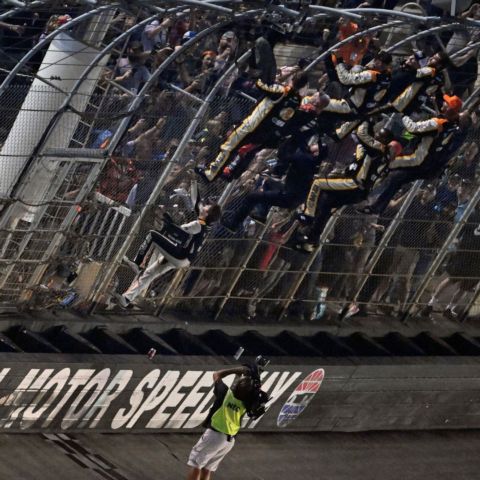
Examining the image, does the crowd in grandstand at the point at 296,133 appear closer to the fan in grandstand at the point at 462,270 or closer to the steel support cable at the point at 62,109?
the steel support cable at the point at 62,109

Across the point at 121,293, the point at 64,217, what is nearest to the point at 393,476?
the point at 121,293

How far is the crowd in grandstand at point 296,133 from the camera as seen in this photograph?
17.3 metres

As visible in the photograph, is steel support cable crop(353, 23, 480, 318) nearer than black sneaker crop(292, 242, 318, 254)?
No

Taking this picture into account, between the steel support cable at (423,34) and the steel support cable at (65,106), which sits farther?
the steel support cable at (423,34)

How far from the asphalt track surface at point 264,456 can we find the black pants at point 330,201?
2599 millimetres

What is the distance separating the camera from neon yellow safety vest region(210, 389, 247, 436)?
17047 mm

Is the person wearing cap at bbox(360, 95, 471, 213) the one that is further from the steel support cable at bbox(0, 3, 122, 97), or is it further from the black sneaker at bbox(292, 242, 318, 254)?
the steel support cable at bbox(0, 3, 122, 97)

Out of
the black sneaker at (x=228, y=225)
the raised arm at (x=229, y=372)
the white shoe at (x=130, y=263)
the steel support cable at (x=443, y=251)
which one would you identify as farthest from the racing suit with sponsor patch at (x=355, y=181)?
the raised arm at (x=229, y=372)

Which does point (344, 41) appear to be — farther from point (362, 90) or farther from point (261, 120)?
point (261, 120)

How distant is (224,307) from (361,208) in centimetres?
195

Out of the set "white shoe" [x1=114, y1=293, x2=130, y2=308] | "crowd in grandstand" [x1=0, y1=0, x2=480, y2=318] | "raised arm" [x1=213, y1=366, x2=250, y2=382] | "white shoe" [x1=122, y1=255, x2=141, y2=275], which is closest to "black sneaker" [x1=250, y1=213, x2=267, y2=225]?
"crowd in grandstand" [x1=0, y1=0, x2=480, y2=318]

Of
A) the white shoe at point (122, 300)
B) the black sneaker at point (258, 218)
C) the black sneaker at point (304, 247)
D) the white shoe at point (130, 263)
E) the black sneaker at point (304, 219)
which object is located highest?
the black sneaker at point (304, 219)

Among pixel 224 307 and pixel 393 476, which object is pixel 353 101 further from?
pixel 393 476

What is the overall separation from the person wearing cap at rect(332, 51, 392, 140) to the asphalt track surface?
381 centimetres
